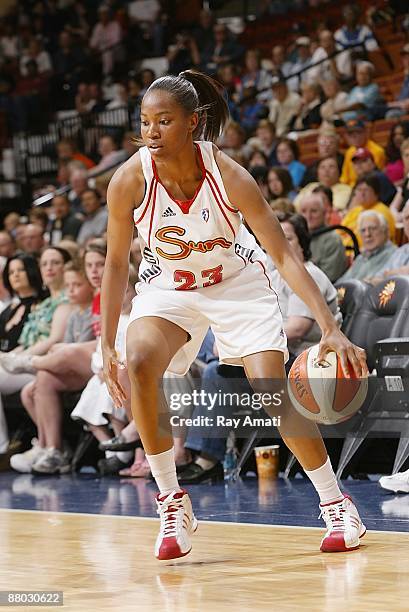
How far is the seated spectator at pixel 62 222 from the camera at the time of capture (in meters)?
11.3

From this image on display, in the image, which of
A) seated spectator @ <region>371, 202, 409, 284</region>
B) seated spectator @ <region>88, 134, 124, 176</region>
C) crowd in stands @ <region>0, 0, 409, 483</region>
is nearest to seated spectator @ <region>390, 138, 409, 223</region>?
crowd in stands @ <region>0, 0, 409, 483</region>

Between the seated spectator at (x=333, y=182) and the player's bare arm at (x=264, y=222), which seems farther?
the seated spectator at (x=333, y=182)

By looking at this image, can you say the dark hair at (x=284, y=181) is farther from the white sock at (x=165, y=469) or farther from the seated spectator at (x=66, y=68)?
the seated spectator at (x=66, y=68)

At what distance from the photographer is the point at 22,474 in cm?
750

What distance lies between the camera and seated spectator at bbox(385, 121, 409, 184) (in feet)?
31.6

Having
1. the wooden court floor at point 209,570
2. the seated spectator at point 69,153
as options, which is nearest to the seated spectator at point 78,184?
the seated spectator at point 69,153

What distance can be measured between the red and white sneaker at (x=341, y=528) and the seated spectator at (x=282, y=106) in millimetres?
8844

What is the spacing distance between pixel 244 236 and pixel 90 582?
1.38 m

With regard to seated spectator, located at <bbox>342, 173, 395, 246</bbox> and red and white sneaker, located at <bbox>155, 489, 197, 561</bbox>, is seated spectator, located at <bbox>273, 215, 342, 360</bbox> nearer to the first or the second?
seated spectator, located at <bbox>342, 173, 395, 246</bbox>

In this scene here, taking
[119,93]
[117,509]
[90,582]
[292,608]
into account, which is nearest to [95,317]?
[117,509]

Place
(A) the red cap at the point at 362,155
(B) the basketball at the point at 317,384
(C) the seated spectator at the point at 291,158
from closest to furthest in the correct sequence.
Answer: (B) the basketball at the point at 317,384 → (A) the red cap at the point at 362,155 → (C) the seated spectator at the point at 291,158

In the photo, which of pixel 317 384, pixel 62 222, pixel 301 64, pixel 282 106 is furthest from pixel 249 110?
pixel 317 384

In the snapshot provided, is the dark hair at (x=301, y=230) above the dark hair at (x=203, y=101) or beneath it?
beneath

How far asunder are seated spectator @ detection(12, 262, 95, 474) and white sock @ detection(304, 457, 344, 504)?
3.37m
